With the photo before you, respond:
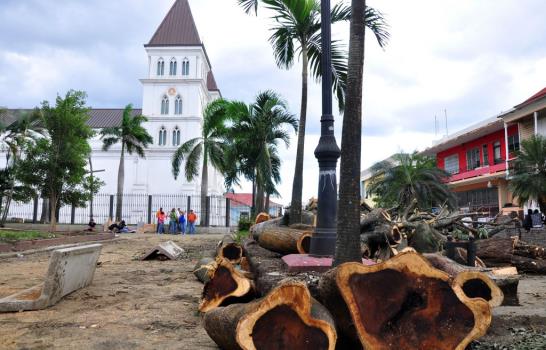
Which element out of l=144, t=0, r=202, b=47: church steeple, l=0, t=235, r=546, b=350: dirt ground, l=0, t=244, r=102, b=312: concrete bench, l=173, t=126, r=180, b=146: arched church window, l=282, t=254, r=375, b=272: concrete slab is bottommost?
l=0, t=235, r=546, b=350: dirt ground

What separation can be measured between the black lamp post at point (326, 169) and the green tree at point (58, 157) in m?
16.4

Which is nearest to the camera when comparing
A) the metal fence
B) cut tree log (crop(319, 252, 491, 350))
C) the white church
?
cut tree log (crop(319, 252, 491, 350))

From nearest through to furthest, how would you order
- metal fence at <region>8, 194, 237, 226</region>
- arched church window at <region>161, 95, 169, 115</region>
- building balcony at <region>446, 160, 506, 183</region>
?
building balcony at <region>446, 160, 506, 183</region> < metal fence at <region>8, 194, 237, 226</region> < arched church window at <region>161, 95, 169, 115</region>

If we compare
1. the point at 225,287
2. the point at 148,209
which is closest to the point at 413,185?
the point at 148,209

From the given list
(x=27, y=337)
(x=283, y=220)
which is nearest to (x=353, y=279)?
(x=27, y=337)

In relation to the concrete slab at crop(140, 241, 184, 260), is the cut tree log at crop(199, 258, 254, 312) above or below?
above

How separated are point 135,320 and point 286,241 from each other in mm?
2605

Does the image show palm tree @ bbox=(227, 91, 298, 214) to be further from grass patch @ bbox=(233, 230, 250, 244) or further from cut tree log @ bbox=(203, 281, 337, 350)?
cut tree log @ bbox=(203, 281, 337, 350)

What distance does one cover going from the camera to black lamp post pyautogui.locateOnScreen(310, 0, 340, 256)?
5.24 meters

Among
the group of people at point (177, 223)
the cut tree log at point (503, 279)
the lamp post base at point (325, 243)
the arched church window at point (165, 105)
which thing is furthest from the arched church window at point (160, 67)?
the cut tree log at point (503, 279)

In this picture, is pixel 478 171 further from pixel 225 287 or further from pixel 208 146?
pixel 225 287

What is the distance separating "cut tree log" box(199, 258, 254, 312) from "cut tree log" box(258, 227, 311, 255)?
1718 mm

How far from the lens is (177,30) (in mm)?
50312

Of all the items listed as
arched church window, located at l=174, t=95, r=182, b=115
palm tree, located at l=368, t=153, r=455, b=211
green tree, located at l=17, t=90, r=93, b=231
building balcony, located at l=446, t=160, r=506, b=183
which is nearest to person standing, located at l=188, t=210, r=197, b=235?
green tree, located at l=17, t=90, r=93, b=231
